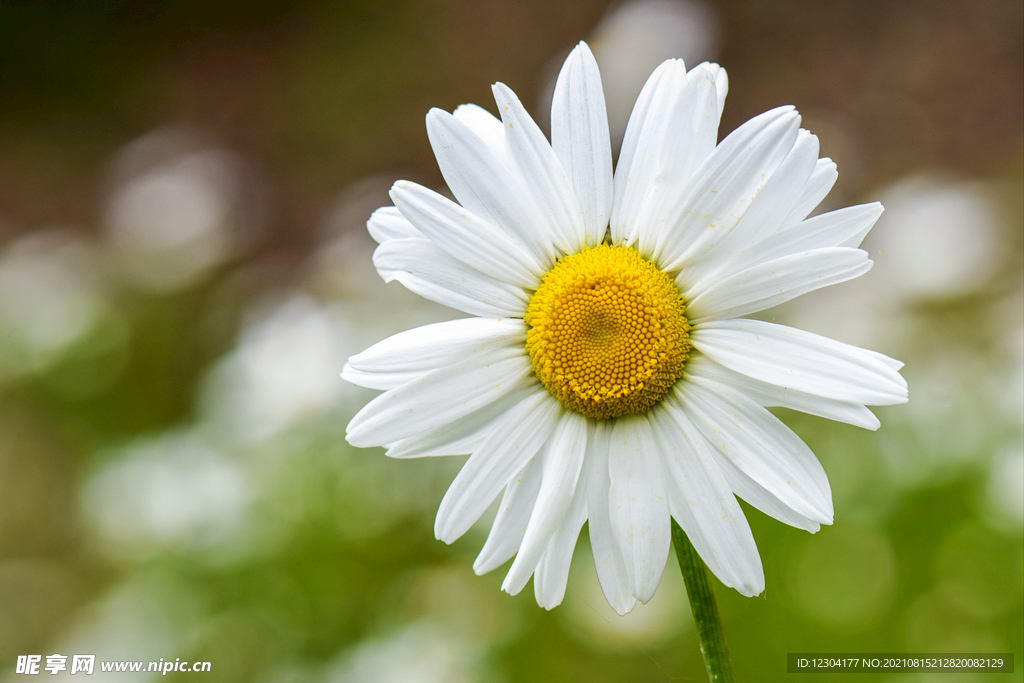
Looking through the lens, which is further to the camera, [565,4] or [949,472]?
[565,4]

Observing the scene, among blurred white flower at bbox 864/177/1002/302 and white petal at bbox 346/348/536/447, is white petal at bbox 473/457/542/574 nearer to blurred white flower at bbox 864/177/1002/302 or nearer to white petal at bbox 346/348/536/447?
white petal at bbox 346/348/536/447

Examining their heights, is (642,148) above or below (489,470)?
above

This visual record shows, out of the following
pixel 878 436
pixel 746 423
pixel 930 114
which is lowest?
pixel 746 423

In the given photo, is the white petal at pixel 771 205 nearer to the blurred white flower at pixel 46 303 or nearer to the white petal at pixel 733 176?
the white petal at pixel 733 176

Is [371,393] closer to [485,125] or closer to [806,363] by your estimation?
[485,125]

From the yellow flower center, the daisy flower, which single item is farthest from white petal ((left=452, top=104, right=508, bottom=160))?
the yellow flower center

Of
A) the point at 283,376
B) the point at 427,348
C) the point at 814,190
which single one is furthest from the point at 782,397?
the point at 283,376

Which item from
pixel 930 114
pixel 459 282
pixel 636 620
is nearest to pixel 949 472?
pixel 636 620

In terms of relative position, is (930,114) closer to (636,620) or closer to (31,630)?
(636,620)
